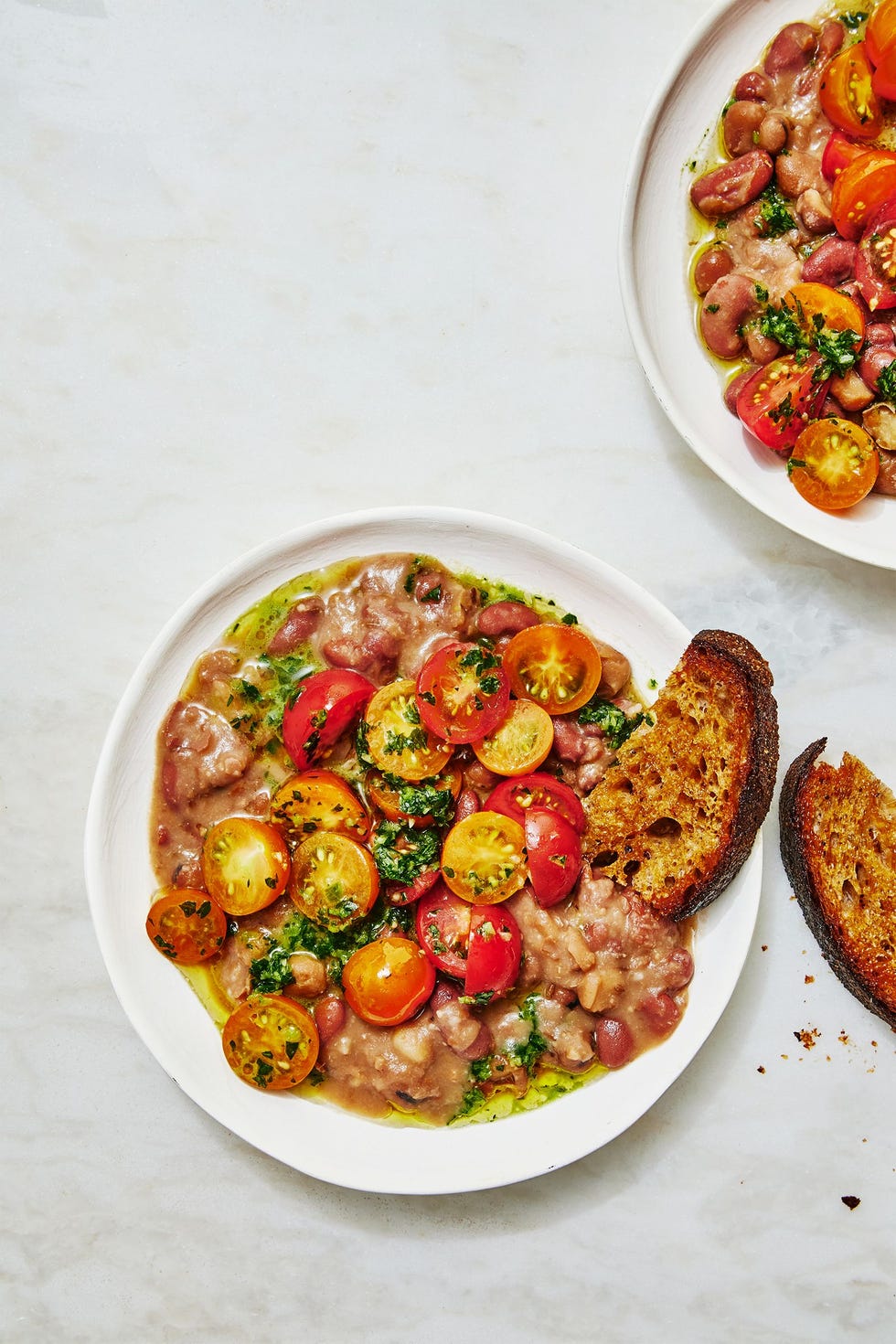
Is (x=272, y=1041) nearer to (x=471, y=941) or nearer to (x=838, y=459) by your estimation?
(x=471, y=941)

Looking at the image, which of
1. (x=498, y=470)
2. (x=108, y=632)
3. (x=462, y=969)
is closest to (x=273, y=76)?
(x=498, y=470)

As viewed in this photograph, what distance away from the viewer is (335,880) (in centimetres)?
299

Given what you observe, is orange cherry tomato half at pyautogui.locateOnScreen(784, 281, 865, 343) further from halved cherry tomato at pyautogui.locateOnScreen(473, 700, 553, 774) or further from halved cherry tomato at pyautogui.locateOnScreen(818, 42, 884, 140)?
halved cherry tomato at pyautogui.locateOnScreen(473, 700, 553, 774)

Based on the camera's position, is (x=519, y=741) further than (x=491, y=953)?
Yes

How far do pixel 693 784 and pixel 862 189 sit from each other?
6.35 ft

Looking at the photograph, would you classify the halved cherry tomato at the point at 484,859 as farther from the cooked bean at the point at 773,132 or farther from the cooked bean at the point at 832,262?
the cooked bean at the point at 773,132

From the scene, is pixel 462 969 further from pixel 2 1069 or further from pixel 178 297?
pixel 178 297

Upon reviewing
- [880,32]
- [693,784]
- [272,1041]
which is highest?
[880,32]

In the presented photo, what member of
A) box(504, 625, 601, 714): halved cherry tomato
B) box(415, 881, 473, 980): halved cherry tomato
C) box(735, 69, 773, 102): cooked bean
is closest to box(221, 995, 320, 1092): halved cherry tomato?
box(415, 881, 473, 980): halved cherry tomato

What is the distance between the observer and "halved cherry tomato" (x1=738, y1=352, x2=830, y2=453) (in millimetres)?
3119

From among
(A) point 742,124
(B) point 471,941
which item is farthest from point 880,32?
(B) point 471,941

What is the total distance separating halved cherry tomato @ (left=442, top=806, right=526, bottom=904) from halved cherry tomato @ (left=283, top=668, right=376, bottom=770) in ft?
1.58

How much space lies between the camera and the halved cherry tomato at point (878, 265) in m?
3.06

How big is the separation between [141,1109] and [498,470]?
2581mm
